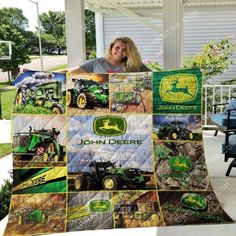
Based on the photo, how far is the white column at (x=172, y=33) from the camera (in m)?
3.69

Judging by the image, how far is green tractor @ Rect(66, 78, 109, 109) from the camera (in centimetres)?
323

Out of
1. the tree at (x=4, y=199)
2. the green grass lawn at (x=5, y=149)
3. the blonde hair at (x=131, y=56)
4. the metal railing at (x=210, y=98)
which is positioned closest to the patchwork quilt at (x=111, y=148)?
the blonde hair at (x=131, y=56)

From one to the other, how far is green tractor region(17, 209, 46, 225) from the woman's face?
143 centimetres

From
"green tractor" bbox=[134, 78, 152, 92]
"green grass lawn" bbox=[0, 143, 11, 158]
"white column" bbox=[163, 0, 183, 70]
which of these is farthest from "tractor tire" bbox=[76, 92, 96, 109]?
"green grass lawn" bbox=[0, 143, 11, 158]

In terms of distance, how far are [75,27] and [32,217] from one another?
186 centimetres

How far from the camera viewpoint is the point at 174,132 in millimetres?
3225

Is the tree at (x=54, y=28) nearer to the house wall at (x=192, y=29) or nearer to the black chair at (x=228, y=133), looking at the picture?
the house wall at (x=192, y=29)

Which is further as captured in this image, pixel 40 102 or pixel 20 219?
pixel 40 102

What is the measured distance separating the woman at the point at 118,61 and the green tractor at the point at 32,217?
117 cm

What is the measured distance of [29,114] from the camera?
10.3ft

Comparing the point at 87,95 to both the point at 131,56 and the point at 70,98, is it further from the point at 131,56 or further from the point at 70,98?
the point at 131,56

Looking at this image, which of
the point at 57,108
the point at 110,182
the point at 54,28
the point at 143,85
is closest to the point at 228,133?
the point at 143,85

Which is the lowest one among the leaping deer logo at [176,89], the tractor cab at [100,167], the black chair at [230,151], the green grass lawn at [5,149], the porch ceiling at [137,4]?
the green grass lawn at [5,149]

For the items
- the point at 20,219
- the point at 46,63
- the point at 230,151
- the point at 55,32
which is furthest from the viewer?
the point at 55,32
